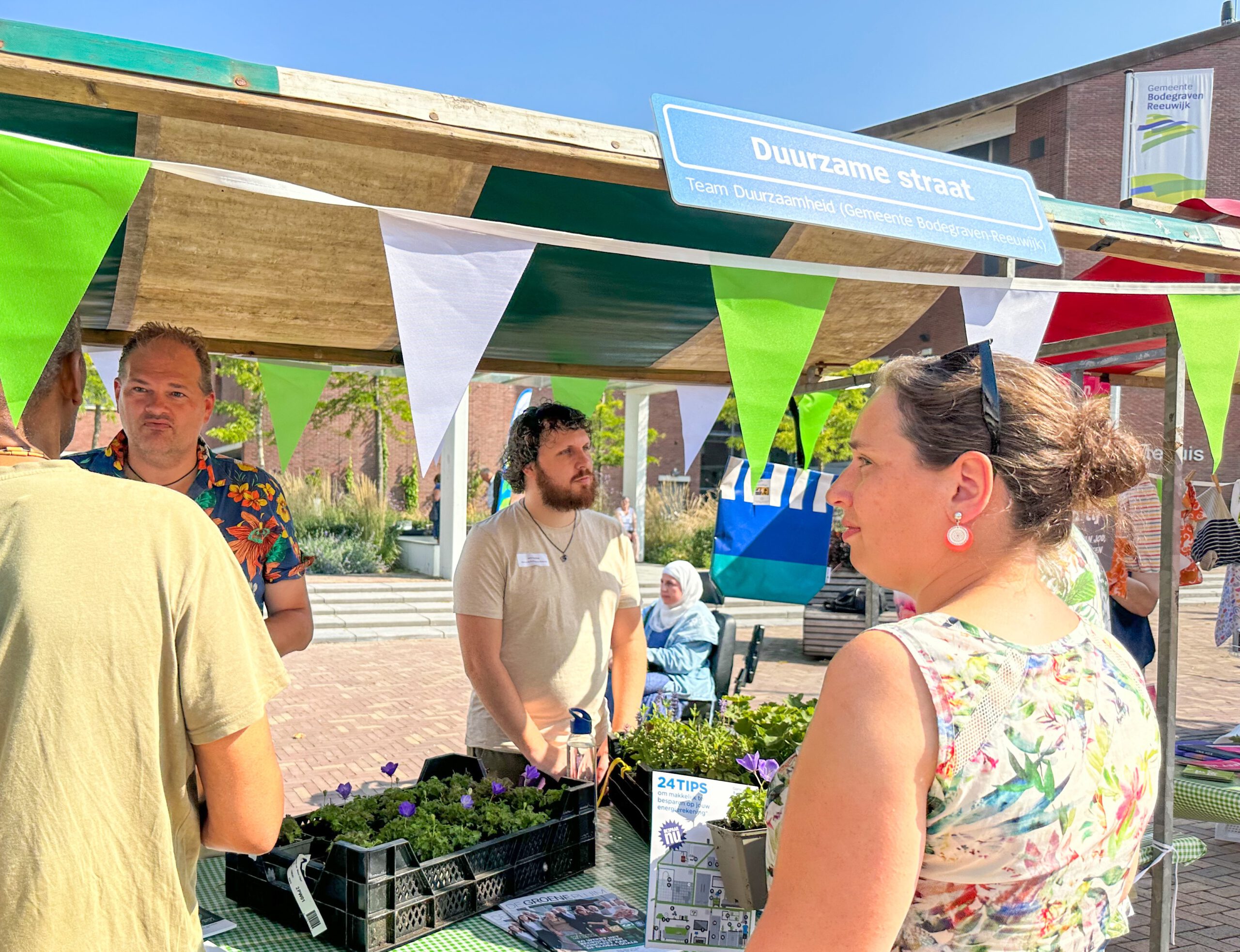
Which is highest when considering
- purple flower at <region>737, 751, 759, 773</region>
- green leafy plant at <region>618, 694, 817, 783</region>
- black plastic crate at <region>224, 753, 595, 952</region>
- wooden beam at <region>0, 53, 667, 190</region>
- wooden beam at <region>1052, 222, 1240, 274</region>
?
wooden beam at <region>1052, 222, 1240, 274</region>

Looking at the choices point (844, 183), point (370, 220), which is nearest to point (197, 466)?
point (370, 220)

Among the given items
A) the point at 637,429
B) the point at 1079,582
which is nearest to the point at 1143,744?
the point at 1079,582

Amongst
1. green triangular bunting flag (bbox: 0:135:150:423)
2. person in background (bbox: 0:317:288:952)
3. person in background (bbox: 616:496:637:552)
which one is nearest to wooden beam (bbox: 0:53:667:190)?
green triangular bunting flag (bbox: 0:135:150:423)

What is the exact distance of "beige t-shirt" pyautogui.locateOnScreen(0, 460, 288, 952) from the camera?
3.87 ft

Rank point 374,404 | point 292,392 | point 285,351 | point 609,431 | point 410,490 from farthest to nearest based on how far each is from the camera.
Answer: point 410,490, point 609,431, point 374,404, point 292,392, point 285,351

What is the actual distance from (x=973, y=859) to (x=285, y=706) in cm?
769

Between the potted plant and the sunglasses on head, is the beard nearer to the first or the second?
the potted plant

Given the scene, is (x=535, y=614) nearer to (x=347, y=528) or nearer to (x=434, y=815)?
(x=434, y=815)

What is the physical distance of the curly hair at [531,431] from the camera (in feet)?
10.9

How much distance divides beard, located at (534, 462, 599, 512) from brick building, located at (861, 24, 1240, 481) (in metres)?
20.8

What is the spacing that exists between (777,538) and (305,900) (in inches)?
141

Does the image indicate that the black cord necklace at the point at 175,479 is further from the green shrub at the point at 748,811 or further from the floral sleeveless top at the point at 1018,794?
the floral sleeveless top at the point at 1018,794

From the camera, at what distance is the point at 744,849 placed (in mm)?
1837

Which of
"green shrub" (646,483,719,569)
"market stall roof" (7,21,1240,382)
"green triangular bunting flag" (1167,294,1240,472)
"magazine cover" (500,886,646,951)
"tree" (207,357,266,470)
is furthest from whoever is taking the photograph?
"green shrub" (646,483,719,569)
